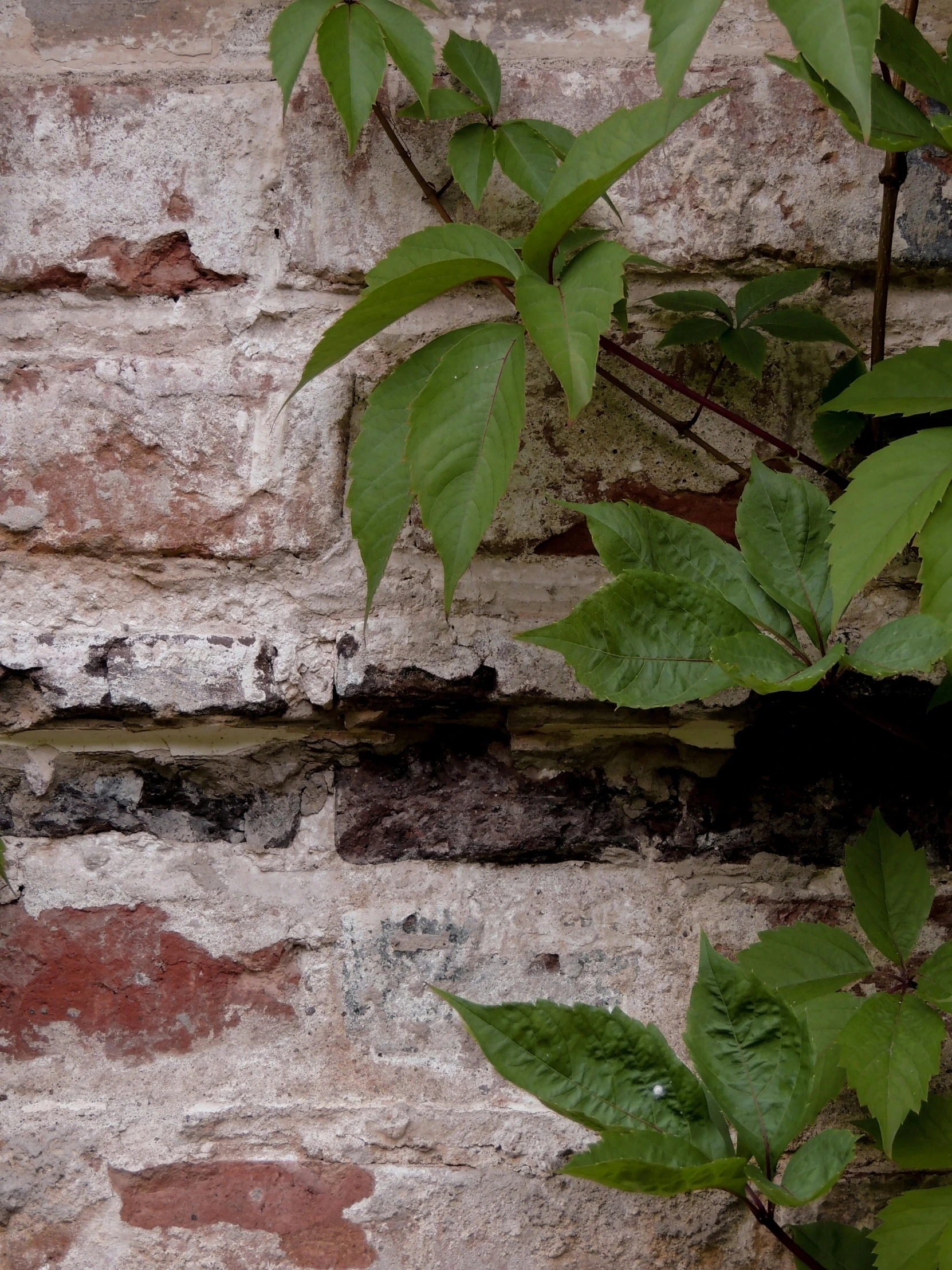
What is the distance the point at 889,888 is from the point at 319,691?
1.58 feet

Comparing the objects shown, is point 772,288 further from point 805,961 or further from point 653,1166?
point 653,1166

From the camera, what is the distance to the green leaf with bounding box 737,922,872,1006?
2.49 feet

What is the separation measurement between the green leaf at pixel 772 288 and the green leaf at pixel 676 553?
0.68 ft

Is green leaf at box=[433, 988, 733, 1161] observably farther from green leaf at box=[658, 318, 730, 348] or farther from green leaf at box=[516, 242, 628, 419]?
green leaf at box=[658, 318, 730, 348]

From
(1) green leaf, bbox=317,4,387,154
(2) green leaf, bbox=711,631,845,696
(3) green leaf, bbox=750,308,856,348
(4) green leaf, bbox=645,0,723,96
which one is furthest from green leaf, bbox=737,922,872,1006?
(1) green leaf, bbox=317,4,387,154

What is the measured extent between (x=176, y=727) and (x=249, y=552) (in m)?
0.16

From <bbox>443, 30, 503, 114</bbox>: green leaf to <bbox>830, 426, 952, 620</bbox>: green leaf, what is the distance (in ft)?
1.43

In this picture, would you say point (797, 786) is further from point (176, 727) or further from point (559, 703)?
point (176, 727)

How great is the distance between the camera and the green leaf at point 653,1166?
0.55 metres

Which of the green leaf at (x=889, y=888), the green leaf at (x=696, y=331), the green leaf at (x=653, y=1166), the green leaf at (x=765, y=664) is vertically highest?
the green leaf at (x=696, y=331)

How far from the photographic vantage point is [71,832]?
86 cm

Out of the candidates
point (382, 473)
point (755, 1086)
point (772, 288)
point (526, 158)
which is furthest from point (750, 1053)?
point (526, 158)

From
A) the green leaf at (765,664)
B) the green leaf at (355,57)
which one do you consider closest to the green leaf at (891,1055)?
the green leaf at (765,664)

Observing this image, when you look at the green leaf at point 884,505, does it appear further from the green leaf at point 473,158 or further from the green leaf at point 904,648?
the green leaf at point 473,158
